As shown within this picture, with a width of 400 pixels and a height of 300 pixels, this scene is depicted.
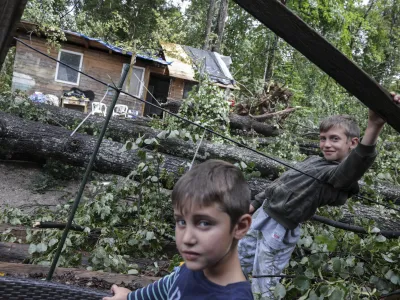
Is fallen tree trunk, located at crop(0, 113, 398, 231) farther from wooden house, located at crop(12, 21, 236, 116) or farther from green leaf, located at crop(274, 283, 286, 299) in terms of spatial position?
wooden house, located at crop(12, 21, 236, 116)

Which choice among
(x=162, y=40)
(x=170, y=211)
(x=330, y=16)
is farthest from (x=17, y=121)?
(x=330, y=16)

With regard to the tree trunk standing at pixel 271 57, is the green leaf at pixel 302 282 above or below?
below

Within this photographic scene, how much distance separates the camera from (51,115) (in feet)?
22.6

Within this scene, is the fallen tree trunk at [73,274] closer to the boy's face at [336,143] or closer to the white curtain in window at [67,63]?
the boy's face at [336,143]

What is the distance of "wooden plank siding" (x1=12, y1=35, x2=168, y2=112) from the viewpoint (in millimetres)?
14164

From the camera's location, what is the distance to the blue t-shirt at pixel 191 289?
1272 mm

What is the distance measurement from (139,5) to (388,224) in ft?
68.4

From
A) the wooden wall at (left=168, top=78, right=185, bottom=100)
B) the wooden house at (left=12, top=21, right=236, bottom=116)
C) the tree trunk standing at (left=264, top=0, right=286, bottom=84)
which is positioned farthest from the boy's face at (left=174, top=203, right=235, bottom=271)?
the tree trunk standing at (left=264, top=0, right=286, bottom=84)

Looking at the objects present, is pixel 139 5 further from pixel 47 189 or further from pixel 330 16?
pixel 47 189

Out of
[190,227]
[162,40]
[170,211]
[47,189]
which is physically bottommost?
[47,189]

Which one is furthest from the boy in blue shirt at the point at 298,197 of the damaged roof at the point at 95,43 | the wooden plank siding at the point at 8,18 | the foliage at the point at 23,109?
the damaged roof at the point at 95,43

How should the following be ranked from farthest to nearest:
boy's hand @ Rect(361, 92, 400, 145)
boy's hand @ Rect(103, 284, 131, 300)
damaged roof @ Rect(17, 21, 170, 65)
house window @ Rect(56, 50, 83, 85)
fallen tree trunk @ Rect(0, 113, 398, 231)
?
house window @ Rect(56, 50, 83, 85)
damaged roof @ Rect(17, 21, 170, 65)
fallen tree trunk @ Rect(0, 113, 398, 231)
boy's hand @ Rect(361, 92, 400, 145)
boy's hand @ Rect(103, 284, 131, 300)

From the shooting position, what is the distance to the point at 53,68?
1457cm

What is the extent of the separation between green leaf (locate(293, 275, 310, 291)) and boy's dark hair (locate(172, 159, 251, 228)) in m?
0.99
